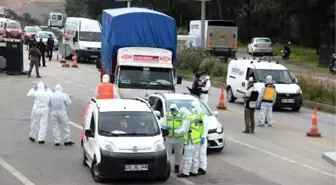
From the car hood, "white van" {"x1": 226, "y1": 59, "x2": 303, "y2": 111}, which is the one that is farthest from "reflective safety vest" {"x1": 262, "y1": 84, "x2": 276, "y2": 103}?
the car hood

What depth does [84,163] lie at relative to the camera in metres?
14.7

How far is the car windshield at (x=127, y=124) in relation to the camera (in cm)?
1331

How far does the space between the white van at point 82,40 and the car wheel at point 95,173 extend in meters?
33.7

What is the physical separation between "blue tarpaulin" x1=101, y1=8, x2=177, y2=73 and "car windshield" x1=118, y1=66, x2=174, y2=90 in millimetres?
1470

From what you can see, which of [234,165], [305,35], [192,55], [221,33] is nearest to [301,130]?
[234,165]

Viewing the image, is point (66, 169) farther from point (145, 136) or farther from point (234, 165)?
point (234, 165)

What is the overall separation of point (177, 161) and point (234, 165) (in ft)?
6.25

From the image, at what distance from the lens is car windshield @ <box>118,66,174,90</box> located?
68.7 feet

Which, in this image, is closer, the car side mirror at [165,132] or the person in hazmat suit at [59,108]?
the car side mirror at [165,132]

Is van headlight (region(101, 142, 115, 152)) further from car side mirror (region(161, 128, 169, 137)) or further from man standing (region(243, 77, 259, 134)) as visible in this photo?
man standing (region(243, 77, 259, 134))

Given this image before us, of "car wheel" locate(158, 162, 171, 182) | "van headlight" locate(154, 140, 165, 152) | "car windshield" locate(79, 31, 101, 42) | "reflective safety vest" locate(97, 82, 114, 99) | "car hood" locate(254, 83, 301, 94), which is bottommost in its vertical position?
"car wheel" locate(158, 162, 171, 182)

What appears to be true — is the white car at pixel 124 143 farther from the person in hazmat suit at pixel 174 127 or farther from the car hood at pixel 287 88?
the car hood at pixel 287 88

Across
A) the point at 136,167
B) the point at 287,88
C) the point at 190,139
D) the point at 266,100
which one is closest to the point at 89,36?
the point at 287,88

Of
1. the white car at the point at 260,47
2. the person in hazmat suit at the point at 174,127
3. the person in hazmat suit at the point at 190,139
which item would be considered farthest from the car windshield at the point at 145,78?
the white car at the point at 260,47
